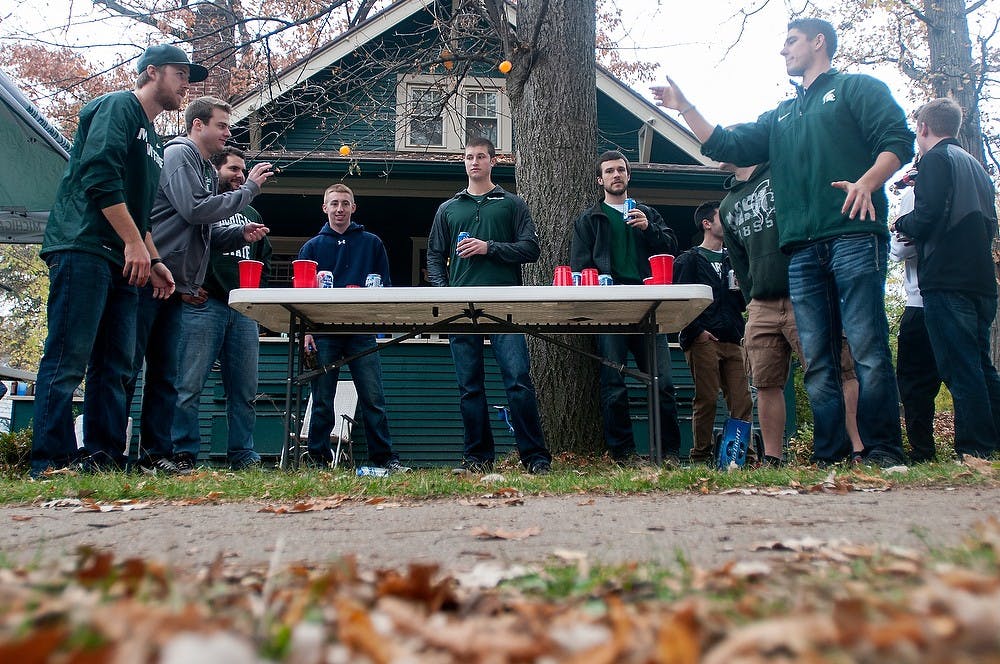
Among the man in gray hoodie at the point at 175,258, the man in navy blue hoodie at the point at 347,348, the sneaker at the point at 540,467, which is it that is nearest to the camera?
the sneaker at the point at 540,467

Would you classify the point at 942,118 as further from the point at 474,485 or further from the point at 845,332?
the point at 474,485

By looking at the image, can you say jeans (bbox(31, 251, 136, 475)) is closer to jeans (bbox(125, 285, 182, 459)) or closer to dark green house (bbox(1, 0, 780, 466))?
jeans (bbox(125, 285, 182, 459))

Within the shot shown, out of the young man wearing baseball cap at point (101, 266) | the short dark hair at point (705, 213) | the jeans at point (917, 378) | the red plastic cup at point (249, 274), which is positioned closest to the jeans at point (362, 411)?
the red plastic cup at point (249, 274)

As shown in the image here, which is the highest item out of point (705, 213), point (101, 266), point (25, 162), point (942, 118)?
point (25, 162)

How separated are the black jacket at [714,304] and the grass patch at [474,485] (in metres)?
2.39

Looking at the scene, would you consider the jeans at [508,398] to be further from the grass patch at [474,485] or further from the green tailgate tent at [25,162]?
the green tailgate tent at [25,162]

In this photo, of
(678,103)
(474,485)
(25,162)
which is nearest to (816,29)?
(678,103)

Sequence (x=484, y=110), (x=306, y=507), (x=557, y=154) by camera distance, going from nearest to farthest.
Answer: (x=306, y=507) < (x=557, y=154) < (x=484, y=110)

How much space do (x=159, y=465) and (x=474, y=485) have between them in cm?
234

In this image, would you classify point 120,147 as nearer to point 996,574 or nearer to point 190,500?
point 190,500

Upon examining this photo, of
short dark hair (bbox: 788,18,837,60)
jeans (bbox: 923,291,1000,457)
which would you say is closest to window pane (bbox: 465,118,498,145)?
short dark hair (bbox: 788,18,837,60)

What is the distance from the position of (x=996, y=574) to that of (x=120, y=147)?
4326 mm

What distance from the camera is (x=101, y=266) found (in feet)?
14.0

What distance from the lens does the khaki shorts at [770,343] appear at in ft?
16.5
